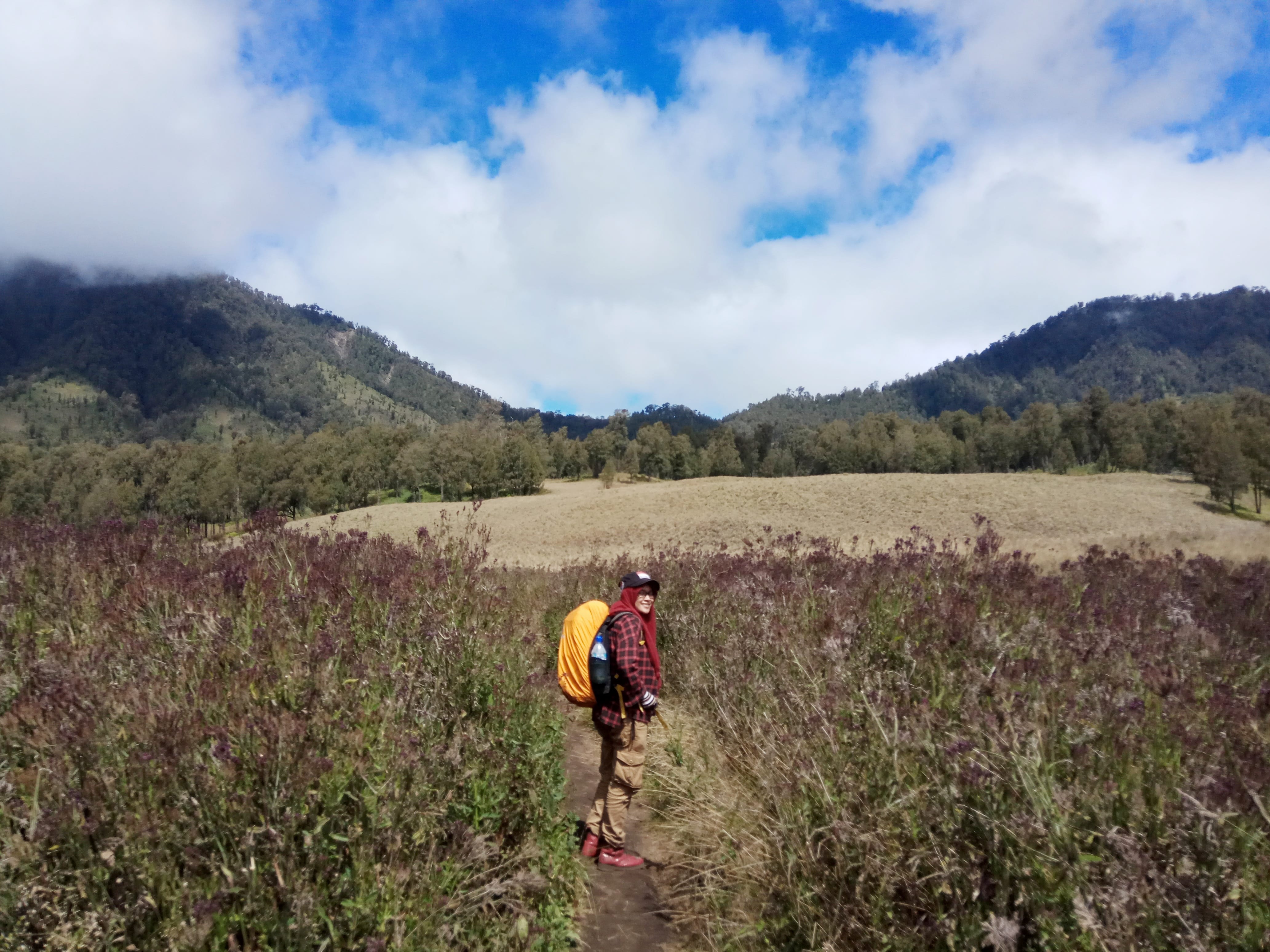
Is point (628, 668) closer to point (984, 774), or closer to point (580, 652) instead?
point (580, 652)

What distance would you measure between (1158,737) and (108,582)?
6793mm

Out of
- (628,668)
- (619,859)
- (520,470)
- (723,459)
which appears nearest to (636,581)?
(628,668)

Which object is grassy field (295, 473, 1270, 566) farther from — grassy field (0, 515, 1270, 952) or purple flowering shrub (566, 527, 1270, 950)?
grassy field (0, 515, 1270, 952)

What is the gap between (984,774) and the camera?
9.12 ft

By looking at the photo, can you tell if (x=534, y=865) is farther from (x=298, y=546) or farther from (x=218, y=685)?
(x=298, y=546)

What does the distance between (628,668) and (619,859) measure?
1.52 m

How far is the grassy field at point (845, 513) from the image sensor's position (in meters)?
34.4

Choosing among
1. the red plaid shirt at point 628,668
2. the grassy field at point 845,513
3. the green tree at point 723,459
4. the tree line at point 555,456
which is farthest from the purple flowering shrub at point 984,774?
the green tree at point 723,459

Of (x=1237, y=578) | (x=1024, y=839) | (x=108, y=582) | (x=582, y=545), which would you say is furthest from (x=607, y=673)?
(x=582, y=545)

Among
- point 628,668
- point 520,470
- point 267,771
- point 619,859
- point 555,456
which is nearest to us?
point 267,771

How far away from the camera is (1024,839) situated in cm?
254

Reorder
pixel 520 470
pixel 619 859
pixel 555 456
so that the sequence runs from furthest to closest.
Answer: pixel 555 456
pixel 520 470
pixel 619 859

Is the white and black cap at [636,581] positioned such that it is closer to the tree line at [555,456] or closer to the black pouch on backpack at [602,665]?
the black pouch on backpack at [602,665]

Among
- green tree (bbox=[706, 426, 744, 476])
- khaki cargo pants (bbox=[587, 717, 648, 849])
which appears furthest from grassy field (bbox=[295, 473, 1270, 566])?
green tree (bbox=[706, 426, 744, 476])
